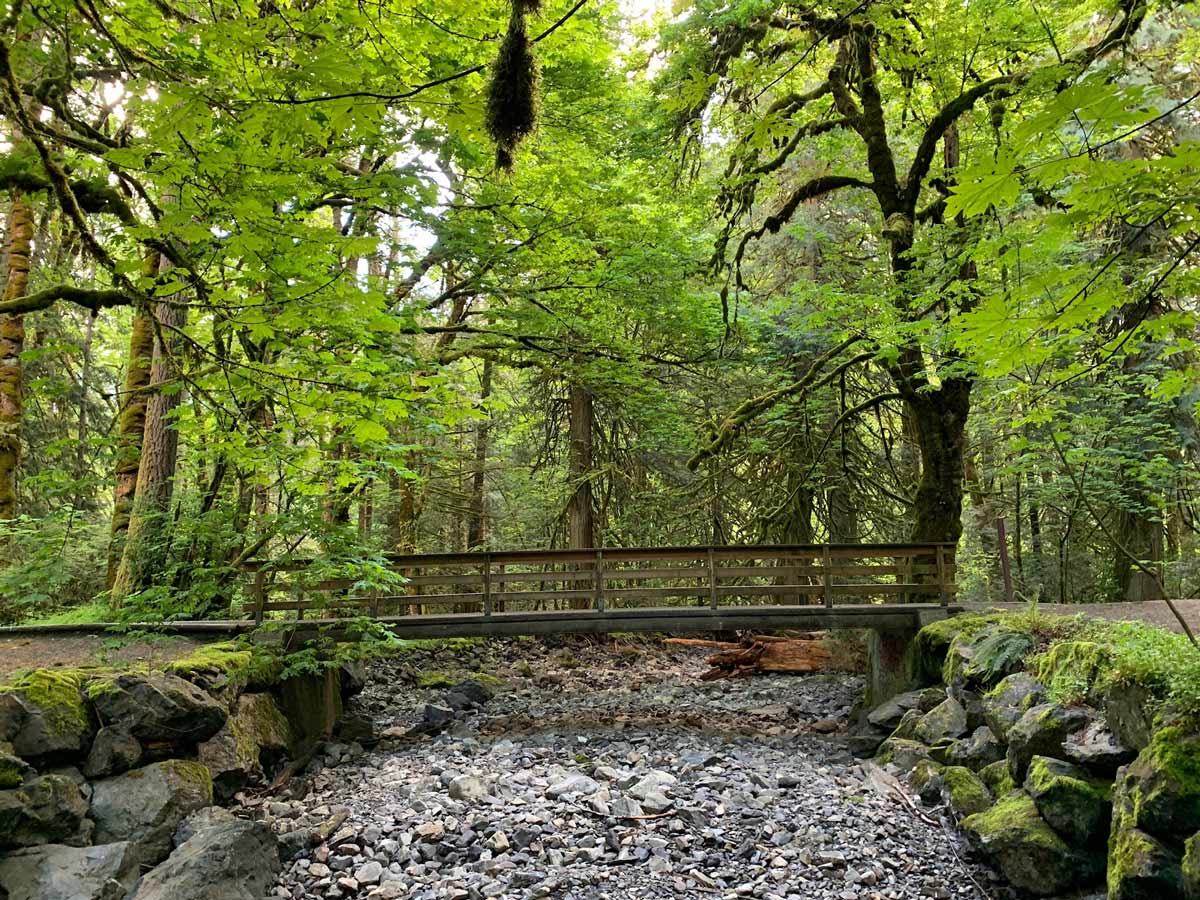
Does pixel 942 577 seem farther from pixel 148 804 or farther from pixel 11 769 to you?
pixel 11 769

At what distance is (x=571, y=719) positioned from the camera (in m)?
9.23

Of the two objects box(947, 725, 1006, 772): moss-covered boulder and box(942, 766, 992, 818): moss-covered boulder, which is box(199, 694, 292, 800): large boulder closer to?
box(942, 766, 992, 818): moss-covered boulder

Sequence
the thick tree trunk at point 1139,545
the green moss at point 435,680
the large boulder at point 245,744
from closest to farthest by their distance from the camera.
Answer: the large boulder at point 245,744, the thick tree trunk at point 1139,545, the green moss at point 435,680

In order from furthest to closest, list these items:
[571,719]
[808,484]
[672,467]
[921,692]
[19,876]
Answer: [672,467], [808,484], [571,719], [921,692], [19,876]

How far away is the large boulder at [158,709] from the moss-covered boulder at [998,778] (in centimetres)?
654

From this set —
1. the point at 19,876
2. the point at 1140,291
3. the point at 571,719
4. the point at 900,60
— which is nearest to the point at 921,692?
the point at 571,719

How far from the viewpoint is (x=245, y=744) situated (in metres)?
6.42

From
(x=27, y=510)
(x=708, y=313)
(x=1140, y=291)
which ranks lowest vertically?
(x=27, y=510)

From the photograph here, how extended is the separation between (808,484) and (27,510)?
11.7m

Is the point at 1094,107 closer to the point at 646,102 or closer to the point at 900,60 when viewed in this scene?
the point at 900,60

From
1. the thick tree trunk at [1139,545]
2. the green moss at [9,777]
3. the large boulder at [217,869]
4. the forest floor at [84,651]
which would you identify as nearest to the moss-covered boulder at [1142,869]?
the large boulder at [217,869]

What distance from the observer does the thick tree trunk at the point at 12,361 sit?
8.17 m

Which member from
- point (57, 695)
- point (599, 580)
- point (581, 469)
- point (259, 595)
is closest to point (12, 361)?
point (259, 595)

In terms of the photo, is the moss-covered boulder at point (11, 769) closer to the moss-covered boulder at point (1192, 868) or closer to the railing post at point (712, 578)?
the moss-covered boulder at point (1192, 868)
